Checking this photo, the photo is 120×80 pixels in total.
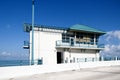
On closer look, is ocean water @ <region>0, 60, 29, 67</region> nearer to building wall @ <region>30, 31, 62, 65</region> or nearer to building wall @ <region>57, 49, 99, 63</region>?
building wall @ <region>30, 31, 62, 65</region>

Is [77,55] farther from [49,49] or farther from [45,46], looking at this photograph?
[45,46]

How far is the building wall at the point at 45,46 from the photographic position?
2702 cm

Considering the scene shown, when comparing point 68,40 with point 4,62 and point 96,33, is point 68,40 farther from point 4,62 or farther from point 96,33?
point 4,62

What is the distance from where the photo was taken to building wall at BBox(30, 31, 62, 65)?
27.0m

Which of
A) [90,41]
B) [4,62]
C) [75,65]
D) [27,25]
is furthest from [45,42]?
[4,62]

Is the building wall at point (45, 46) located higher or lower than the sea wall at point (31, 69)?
higher

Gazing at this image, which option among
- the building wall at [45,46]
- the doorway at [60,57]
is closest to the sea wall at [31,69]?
the building wall at [45,46]

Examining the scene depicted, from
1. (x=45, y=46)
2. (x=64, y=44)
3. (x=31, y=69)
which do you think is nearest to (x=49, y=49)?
(x=45, y=46)

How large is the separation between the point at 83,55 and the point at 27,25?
1232 cm

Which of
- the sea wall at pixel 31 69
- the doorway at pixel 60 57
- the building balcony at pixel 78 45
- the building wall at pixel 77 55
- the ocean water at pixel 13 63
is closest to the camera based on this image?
the sea wall at pixel 31 69

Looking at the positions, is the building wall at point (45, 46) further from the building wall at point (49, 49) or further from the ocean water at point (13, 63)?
the ocean water at point (13, 63)

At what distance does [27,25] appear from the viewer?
88.1 feet

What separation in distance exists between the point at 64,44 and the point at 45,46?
3.71 meters

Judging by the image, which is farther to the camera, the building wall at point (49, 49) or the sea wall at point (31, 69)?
the building wall at point (49, 49)
